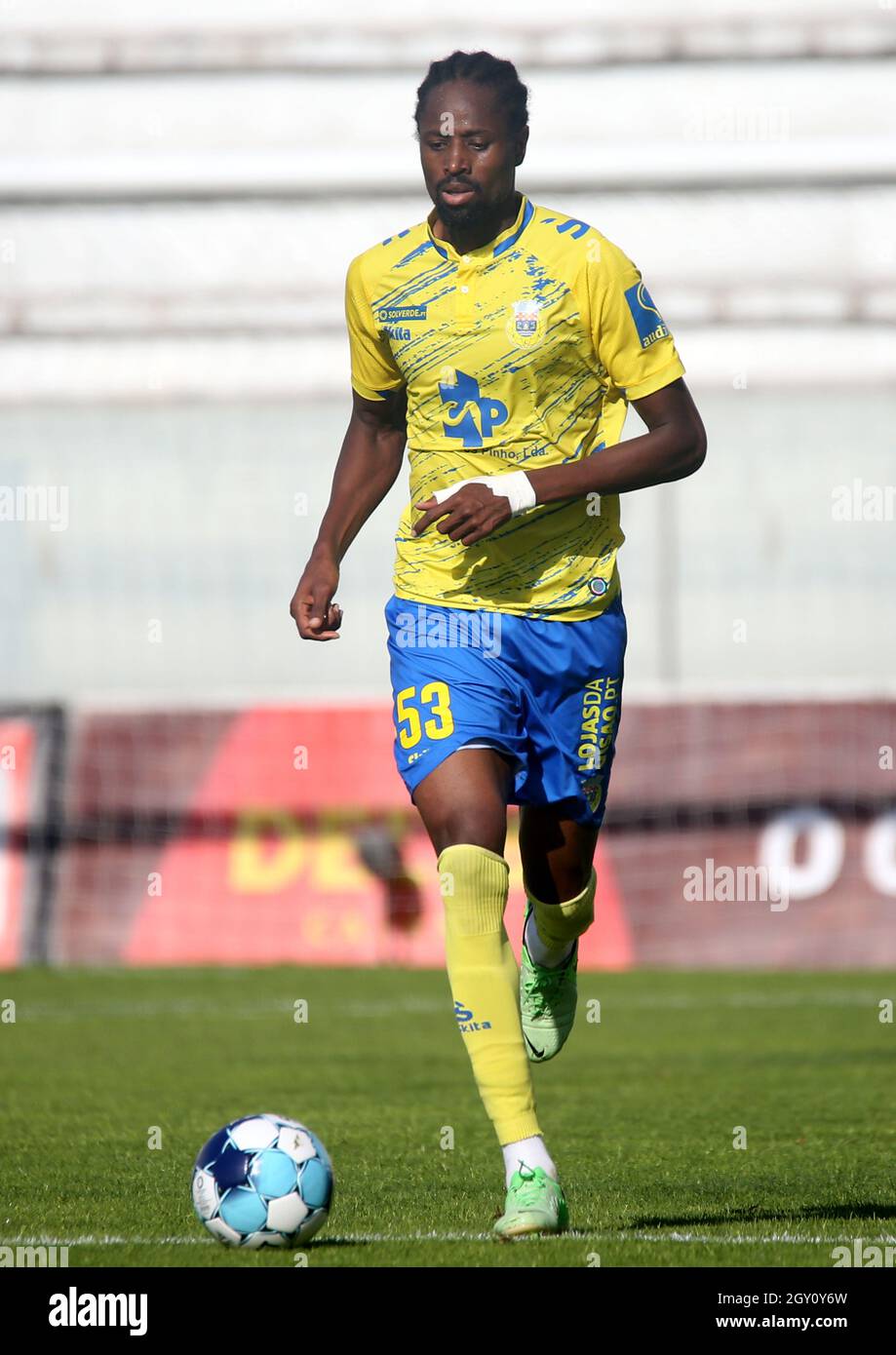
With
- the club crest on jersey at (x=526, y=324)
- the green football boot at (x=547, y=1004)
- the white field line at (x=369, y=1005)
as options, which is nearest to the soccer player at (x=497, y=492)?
the club crest on jersey at (x=526, y=324)

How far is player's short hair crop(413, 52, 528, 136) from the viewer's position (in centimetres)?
548

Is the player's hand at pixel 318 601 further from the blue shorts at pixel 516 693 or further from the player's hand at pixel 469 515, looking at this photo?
the player's hand at pixel 469 515

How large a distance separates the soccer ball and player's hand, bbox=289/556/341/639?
1.34 meters

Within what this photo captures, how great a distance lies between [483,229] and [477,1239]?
93.6 inches

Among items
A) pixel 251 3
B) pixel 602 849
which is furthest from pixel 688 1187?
pixel 251 3

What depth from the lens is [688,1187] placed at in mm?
5988

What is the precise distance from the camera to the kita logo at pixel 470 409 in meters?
5.64

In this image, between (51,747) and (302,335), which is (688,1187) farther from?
(302,335)

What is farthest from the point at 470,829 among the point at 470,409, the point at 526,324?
the point at 526,324

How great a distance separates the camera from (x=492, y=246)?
224 inches

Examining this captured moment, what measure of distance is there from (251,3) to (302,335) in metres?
3.48

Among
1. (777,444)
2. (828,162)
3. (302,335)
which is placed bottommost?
(777,444)

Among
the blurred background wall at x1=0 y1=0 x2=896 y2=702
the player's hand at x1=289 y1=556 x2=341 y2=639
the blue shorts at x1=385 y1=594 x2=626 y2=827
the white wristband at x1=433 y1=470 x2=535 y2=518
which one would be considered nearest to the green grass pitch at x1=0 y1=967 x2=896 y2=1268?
the blue shorts at x1=385 y1=594 x2=626 y2=827

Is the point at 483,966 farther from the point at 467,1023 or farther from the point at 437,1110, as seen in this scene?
the point at 437,1110
